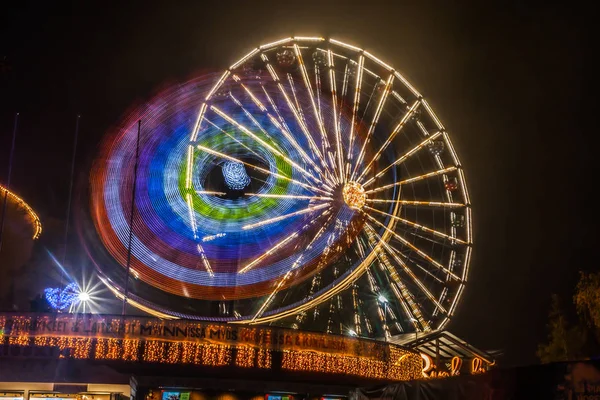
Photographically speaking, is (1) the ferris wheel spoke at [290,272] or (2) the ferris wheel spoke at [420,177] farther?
(2) the ferris wheel spoke at [420,177]

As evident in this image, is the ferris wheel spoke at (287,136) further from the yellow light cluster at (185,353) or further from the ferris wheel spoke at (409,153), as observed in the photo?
the yellow light cluster at (185,353)

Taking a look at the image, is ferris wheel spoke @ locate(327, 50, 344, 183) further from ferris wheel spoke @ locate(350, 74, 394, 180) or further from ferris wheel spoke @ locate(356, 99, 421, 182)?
ferris wheel spoke @ locate(356, 99, 421, 182)

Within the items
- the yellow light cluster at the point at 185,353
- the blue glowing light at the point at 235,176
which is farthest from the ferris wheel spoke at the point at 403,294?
the yellow light cluster at the point at 185,353

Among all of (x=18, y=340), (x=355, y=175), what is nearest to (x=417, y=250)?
(x=355, y=175)

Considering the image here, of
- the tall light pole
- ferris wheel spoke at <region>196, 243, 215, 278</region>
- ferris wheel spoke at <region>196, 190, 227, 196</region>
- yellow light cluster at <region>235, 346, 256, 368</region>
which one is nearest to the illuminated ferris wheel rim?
ferris wheel spoke at <region>196, 190, 227, 196</region>

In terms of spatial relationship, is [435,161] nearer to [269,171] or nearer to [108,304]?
[269,171]
